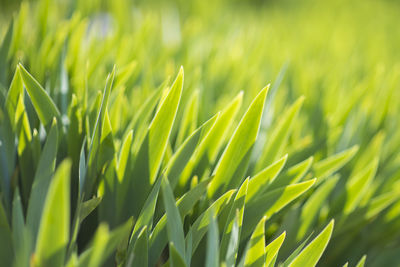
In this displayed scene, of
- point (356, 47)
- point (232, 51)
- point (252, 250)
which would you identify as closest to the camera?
point (252, 250)

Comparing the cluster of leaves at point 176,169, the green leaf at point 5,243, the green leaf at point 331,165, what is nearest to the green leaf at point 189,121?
the cluster of leaves at point 176,169

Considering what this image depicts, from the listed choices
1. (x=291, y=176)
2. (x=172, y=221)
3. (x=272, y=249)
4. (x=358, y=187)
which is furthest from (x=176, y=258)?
(x=358, y=187)

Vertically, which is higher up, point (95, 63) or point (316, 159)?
point (95, 63)

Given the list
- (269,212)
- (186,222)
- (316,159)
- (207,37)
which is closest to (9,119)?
(186,222)

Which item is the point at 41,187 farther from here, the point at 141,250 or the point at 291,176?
the point at 291,176

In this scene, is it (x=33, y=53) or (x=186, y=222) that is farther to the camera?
(x=33, y=53)

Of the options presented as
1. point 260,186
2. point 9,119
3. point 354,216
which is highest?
point 9,119

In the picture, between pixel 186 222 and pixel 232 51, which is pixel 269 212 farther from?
pixel 232 51
